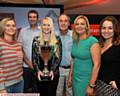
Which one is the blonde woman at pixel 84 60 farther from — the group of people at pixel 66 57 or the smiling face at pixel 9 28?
the smiling face at pixel 9 28

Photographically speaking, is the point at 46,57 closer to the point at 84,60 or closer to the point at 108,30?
the point at 84,60

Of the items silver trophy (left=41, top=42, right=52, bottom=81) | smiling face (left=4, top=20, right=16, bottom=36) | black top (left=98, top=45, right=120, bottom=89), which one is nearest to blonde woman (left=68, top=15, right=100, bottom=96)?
black top (left=98, top=45, right=120, bottom=89)

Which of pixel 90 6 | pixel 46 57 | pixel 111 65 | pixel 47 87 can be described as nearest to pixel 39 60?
pixel 46 57

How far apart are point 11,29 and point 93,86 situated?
1111 millimetres

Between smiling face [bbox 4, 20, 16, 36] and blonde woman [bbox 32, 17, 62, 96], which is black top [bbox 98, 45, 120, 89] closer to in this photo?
blonde woman [bbox 32, 17, 62, 96]

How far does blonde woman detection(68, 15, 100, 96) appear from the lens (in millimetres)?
3473

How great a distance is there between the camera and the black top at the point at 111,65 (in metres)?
3.17

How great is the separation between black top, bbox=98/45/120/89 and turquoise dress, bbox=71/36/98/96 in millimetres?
321

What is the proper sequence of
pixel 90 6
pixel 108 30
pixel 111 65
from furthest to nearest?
pixel 90 6 < pixel 108 30 < pixel 111 65

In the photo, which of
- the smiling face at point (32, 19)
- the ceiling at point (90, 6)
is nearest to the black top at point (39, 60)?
the smiling face at point (32, 19)

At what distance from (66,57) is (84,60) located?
784 millimetres

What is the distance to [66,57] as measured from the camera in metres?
4.34

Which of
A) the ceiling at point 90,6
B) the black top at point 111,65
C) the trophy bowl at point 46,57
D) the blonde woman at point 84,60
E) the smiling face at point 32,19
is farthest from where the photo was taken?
the ceiling at point 90,6

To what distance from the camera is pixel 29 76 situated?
14.6ft
